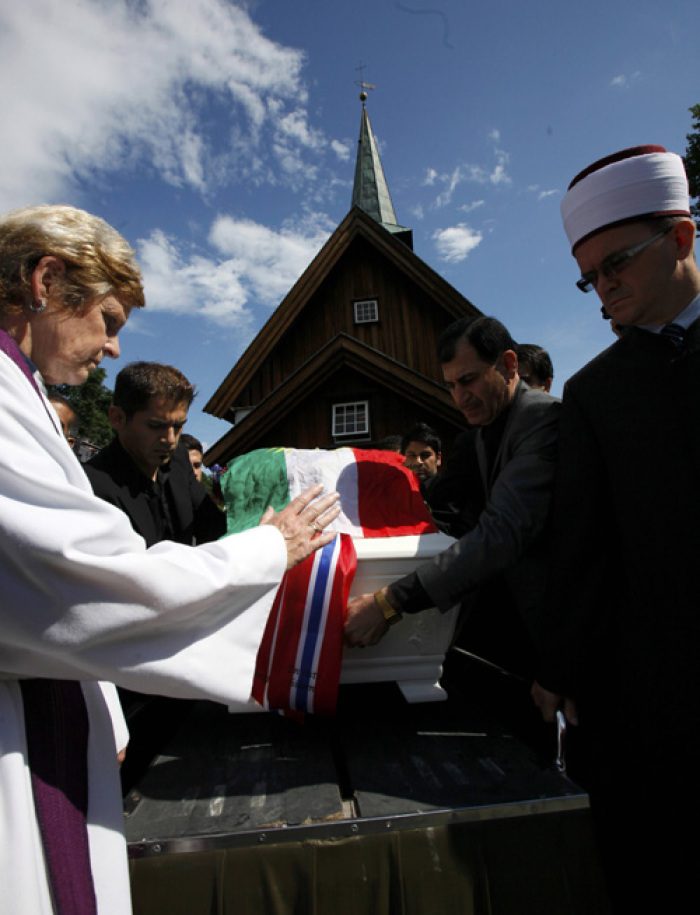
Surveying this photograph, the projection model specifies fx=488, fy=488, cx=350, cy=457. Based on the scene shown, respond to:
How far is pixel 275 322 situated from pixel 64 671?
1152 centimetres

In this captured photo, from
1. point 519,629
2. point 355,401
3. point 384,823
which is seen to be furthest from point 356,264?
point 384,823

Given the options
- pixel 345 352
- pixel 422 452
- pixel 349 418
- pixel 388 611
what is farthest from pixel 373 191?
pixel 388 611

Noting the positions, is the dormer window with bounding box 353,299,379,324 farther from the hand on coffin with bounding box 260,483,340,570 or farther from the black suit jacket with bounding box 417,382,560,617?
the hand on coffin with bounding box 260,483,340,570

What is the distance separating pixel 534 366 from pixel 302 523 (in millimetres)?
2064

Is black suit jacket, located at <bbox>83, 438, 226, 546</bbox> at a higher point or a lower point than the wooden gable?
lower

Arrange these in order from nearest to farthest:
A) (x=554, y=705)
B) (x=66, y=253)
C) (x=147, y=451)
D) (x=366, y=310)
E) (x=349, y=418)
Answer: (x=66, y=253) < (x=554, y=705) < (x=147, y=451) < (x=349, y=418) < (x=366, y=310)

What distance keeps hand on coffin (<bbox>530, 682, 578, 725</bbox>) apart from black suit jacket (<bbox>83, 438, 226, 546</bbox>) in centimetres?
172

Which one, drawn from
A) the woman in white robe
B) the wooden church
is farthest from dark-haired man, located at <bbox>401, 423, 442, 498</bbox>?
the wooden church

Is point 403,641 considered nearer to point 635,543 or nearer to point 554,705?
point 554,705

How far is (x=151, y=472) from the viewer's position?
2.49 meters

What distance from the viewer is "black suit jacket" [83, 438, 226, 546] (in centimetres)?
225

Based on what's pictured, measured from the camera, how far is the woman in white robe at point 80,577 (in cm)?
77

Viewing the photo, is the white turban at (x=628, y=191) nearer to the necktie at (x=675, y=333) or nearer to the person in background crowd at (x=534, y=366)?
the necktie at (x=675, y=333)

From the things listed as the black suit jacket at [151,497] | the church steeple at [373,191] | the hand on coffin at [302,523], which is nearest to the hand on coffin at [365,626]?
the hand on coffin at [302,523]
